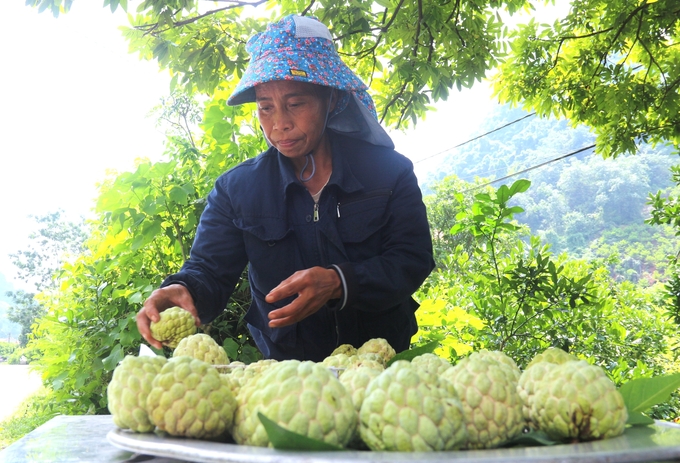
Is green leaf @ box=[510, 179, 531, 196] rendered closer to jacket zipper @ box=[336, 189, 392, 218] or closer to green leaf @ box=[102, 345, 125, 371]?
jacket zipper @ box=[336, 189, 392, 218]

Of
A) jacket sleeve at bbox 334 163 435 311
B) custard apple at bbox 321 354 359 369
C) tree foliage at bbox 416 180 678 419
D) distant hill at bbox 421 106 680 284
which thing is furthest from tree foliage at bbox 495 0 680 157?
distant hill at bbox 421 106 680 284

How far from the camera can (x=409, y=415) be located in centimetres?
68

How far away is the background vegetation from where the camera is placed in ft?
10.8

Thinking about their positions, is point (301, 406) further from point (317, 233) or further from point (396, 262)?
point (317, 233)

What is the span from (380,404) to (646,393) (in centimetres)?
47

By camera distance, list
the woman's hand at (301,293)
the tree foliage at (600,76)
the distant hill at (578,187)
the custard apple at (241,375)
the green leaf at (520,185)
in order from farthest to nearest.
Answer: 1. the distant hill at (578,187)
2. the tree foliage at (600,76)
3. the green leaf at (520,185)
4. the woman's hand at (301,293)
5. the custard apple at (241,375)

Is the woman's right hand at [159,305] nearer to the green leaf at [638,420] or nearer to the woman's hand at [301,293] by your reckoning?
the woman's hand at [301,293]

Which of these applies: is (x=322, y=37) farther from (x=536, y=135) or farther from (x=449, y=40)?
(x=536, y=135)

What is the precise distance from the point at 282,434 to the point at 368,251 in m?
1.40

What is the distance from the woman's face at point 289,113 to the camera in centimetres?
192

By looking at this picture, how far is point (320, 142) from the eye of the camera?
2143mm

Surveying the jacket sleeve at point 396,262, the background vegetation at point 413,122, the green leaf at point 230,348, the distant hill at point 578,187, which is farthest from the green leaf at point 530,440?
the distant hill at point 578,187

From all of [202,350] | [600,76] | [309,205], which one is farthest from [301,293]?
[600,76]

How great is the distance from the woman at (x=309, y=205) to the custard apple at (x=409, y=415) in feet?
3.53
